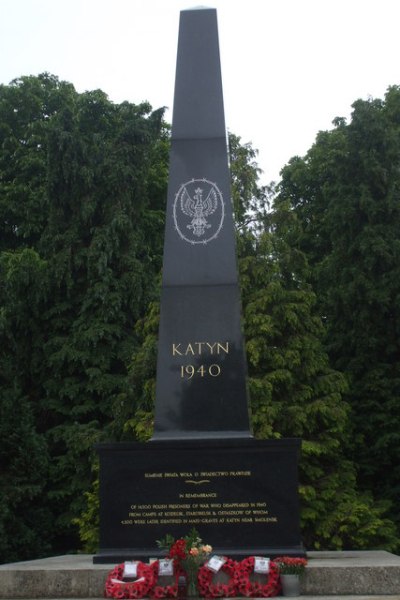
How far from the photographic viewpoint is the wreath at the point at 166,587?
6.91 meters

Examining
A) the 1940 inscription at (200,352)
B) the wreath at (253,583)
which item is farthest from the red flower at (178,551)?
the 1940 inscription at (200,352)

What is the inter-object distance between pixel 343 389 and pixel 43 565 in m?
8.62

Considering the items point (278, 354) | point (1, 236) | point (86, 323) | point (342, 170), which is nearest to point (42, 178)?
point (1, 236)

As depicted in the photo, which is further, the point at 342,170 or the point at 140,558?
the point at 342,170

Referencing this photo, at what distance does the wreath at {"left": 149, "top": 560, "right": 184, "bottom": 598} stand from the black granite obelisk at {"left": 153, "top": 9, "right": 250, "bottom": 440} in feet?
4.86

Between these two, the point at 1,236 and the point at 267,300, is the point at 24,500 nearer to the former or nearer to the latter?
the point at 267,300

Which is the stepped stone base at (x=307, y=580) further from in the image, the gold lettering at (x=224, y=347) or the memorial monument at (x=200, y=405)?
the gold lettering at (x=224, y=347)

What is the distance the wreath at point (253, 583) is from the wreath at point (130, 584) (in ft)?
2.32

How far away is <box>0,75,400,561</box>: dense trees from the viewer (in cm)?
1485

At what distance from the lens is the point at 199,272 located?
28.6 feet

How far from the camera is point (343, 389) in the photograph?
1540 centimetres

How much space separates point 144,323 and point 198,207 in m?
7.54

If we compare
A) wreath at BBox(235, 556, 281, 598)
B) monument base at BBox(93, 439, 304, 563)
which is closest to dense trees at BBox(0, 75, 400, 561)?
monument base at BBox(93, 439, 304, 563)

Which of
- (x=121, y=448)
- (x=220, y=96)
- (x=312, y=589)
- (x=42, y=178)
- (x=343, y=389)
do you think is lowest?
(x=312, y=589)
